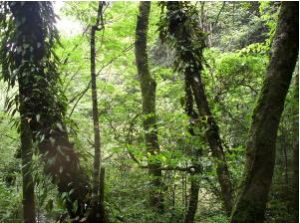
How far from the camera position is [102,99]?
10.5m

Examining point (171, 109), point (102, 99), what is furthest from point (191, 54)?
point (102, 99)

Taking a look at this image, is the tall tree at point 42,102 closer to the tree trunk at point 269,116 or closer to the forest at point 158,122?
the forest at point 158,122

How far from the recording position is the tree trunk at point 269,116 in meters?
3.17

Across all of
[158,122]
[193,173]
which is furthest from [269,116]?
[193,173]

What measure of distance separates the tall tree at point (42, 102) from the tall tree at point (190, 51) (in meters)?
1.95

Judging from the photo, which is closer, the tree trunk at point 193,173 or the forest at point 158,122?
the forest at point 158,122

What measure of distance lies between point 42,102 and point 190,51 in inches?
95.1

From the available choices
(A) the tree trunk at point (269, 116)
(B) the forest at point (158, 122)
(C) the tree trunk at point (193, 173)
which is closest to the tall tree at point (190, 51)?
(B) the forest at point (158, 122)

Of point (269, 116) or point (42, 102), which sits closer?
point (269, 116)

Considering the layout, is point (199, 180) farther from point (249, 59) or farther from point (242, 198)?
point (249, 59)

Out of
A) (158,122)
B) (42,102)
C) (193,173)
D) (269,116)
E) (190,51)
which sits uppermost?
(190,51)

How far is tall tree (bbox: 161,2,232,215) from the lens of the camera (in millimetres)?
5203

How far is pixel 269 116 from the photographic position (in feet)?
10.6

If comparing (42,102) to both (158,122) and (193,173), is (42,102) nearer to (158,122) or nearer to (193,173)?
(158,122)
